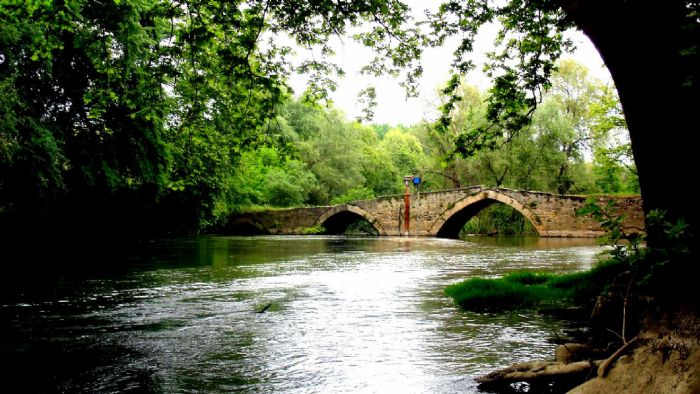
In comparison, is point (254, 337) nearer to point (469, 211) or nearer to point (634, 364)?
point (634, 364)

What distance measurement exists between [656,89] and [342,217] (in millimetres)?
32712

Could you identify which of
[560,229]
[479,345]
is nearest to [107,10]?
[479,345]

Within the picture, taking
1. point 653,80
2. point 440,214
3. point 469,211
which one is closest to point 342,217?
point 440,214

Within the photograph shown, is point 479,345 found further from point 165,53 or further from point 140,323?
point 165,53

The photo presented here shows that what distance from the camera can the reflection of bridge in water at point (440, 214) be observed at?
25109mm

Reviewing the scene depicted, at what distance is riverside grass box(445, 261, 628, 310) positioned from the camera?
6.00 metres

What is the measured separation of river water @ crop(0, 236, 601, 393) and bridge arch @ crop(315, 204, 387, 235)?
23564mm

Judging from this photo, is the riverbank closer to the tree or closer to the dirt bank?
the dirt bank

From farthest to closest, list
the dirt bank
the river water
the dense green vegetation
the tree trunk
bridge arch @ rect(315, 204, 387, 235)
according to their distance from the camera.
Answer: bridge arch @ rect(315, 204, 387, 235)
the dense green vegetation
the river water
the tree trunk
the dirt bank

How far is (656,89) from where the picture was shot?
2.68m

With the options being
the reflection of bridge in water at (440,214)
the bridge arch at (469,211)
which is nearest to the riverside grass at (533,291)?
the reflection of bridge in water at (440,214)

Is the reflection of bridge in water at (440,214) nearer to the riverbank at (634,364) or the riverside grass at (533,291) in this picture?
the riverside grass at (533,291)

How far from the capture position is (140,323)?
5.02 metres

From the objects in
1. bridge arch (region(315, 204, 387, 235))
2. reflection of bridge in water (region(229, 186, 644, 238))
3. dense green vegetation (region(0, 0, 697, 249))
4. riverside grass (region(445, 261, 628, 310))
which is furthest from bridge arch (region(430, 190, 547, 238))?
riverside grass (region(445, 261, 628, 310))
